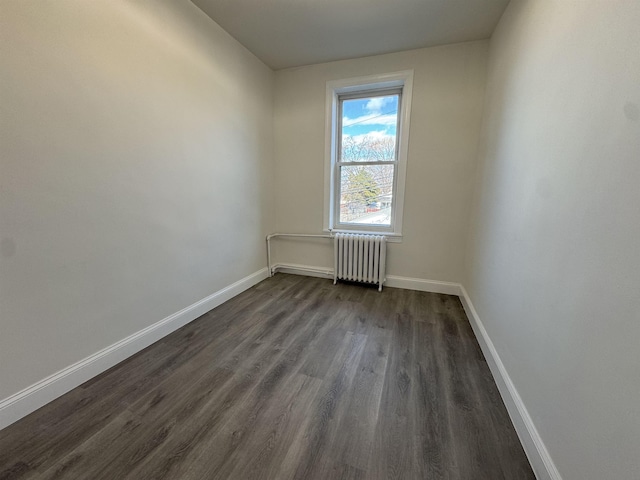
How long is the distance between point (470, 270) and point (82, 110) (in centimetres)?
336

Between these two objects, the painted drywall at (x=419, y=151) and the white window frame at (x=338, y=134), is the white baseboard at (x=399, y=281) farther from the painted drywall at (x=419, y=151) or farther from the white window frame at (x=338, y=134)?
the white window frame at (x=338, y=134)

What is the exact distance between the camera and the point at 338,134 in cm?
340

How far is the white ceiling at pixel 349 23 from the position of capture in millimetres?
2160

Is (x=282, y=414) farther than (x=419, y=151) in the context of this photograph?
No

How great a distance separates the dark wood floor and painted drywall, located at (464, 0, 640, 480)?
37 centimetres

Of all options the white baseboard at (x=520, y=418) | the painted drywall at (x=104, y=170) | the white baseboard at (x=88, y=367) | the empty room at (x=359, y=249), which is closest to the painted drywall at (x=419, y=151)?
the empty room at (x=359, y=249)

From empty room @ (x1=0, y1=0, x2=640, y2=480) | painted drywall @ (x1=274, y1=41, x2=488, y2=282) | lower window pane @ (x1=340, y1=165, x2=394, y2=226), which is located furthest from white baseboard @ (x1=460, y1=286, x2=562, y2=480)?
lower window pane @ (x1=340, y1=165, x2=394, y2=226)

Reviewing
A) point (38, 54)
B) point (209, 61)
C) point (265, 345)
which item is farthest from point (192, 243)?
point (209, 61)

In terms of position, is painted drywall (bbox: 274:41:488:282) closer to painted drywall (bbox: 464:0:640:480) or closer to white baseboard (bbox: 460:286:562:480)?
painted drywall (bbox: 464:0:640:480)

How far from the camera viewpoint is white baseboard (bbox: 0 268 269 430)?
1.38 m

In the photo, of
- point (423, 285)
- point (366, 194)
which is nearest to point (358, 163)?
point (366, 194)

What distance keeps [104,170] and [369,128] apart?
2.71 meters

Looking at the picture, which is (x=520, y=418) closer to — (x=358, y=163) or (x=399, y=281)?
(x=399, y=281)

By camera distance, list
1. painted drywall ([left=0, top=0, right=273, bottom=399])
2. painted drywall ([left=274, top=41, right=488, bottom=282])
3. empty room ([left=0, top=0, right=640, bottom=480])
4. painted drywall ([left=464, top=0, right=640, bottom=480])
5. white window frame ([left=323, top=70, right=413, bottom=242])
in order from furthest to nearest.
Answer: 1. white window frame ([left=323, top=70, right=413, bottom=242])
2. painted drywall ([left=274, top=41, right=488, bottom=282])
3. painted drywall ([left=0, top=0, right=273, bottom=399])
4. empty room ([left=0, top=0, right=640, bottom=480])
5. painted drywall ([left=464, top=0, right=640, bottom=480])
